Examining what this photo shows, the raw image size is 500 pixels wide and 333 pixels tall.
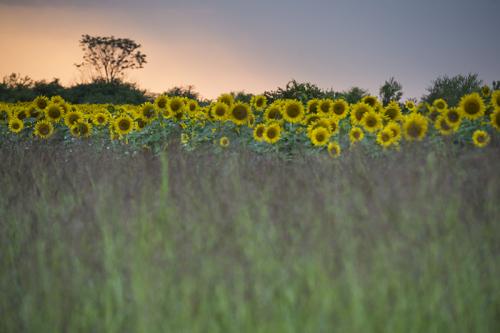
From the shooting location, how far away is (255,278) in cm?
247

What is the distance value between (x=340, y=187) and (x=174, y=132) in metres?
3.13

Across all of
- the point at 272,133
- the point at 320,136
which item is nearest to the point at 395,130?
the point at 320,136

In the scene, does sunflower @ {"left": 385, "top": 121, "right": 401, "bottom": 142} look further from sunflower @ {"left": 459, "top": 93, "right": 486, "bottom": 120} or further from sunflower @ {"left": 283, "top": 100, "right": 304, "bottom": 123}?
sunflower @ {"left": 283, "top": 100, "right": 304, "bottom": 123}

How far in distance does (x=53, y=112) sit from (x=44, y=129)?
0.25 m

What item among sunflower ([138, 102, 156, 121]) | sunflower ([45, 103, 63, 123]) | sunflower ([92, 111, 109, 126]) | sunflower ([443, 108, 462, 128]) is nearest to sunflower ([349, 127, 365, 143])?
sunflower ([443, 108, 462, 128])

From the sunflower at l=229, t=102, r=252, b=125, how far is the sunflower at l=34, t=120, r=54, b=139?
2.56 meters

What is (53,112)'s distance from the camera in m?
6.97

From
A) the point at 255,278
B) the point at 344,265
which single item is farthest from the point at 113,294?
the point at 344,265

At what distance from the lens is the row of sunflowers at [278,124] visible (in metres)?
5.20

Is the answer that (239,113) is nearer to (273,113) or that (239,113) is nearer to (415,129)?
(273,113)

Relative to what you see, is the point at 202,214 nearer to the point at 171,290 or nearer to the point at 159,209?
the point at 159,209

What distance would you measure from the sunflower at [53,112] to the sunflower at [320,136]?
353cm

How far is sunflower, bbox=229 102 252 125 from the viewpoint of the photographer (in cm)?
598

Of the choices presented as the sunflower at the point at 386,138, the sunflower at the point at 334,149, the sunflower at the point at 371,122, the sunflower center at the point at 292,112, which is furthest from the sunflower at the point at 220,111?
the sunflower at the point at 386,138
